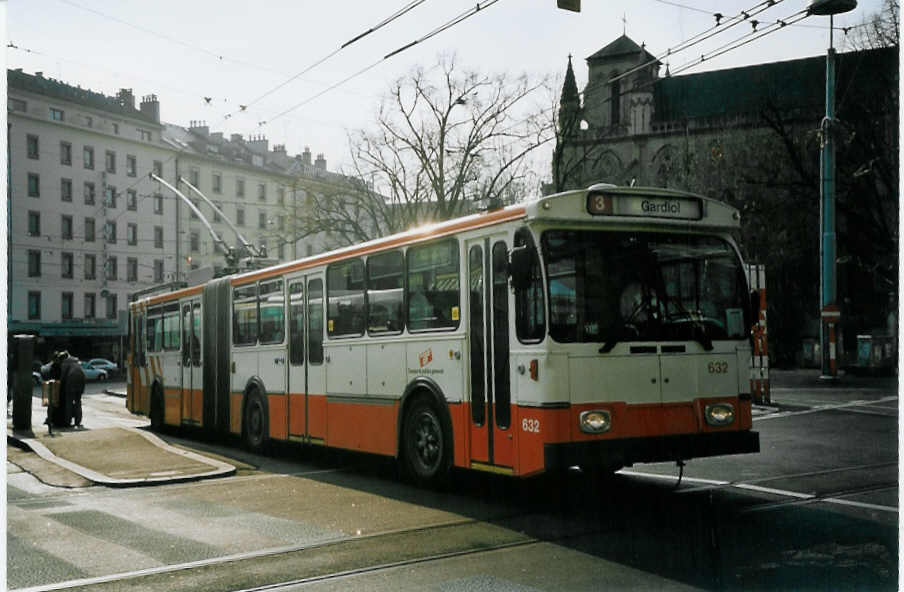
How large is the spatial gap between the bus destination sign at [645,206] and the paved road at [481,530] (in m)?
2.60

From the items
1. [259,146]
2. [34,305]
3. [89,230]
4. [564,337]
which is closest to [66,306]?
[34,305]

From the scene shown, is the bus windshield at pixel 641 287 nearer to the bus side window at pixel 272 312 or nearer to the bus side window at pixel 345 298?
the bus side window at pixel 345 298

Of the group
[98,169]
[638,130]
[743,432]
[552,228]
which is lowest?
[743,432]

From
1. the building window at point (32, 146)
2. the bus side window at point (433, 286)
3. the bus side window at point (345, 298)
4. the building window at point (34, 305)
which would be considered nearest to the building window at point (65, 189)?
the building window at point (32, 146)

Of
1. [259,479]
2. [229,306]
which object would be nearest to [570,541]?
[259,479]

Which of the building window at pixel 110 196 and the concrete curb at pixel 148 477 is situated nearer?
the concrete curb at pixel 148 477

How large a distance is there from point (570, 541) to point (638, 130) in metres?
66.2

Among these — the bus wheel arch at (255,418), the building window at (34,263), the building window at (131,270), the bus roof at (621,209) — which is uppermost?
the building window at (131,270)

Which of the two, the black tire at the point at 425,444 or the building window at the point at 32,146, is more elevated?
the building window at the point at 32,146

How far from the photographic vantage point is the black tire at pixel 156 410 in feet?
68.0

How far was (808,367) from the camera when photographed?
42.2 m

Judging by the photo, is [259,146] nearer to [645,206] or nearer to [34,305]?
[34,305]

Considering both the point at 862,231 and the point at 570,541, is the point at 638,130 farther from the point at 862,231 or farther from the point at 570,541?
the point at 570,541

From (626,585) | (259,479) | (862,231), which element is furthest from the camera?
(862,231)
